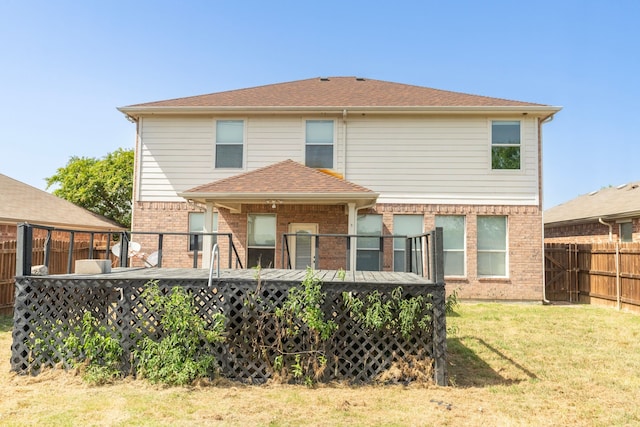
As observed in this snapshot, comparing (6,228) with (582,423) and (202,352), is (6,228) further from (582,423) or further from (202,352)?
(582,423)

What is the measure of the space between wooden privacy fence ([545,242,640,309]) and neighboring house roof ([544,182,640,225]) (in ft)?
6.06

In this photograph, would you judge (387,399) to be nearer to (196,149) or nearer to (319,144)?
(319,144)

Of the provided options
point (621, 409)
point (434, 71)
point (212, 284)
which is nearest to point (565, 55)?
point (434, 71)

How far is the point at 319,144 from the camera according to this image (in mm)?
12117

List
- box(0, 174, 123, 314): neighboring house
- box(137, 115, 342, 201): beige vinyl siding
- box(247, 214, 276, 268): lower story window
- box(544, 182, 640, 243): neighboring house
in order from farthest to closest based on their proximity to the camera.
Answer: box(544, 182, 640, 243): neighboring house → box(137, 115, 342, 201): beige vinyl siding → box(247, 214, 276, 268): lower story window → box(0, 174, 123, 314): neighboring house

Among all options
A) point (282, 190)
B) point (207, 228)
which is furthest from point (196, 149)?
point (282, 190)

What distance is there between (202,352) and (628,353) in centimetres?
642

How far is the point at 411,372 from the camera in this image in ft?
16.1

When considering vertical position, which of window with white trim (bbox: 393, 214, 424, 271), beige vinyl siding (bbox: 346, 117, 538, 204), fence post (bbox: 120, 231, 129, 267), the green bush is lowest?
the green bush

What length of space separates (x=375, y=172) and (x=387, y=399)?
8.24m

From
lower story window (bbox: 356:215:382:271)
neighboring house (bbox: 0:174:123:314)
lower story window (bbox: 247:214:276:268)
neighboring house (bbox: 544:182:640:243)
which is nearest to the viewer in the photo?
neighboring house (bbox: 0:174:123:314)

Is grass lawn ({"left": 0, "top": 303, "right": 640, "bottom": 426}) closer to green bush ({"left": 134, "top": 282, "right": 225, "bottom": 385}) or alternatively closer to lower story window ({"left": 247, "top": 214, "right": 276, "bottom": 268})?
green bush ({"left": 134, "top": 282, "right": 225, "bottom": 385})

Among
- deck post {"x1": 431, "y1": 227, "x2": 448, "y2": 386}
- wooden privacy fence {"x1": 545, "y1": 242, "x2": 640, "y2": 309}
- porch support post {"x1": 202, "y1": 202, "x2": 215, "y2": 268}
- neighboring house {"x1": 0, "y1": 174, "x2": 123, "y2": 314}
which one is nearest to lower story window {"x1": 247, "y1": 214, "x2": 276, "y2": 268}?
porch support post {"x1": 202, "y1": 202, "x2": 215, "y2": 268}

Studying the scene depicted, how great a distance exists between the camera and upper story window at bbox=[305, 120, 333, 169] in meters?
12.1
